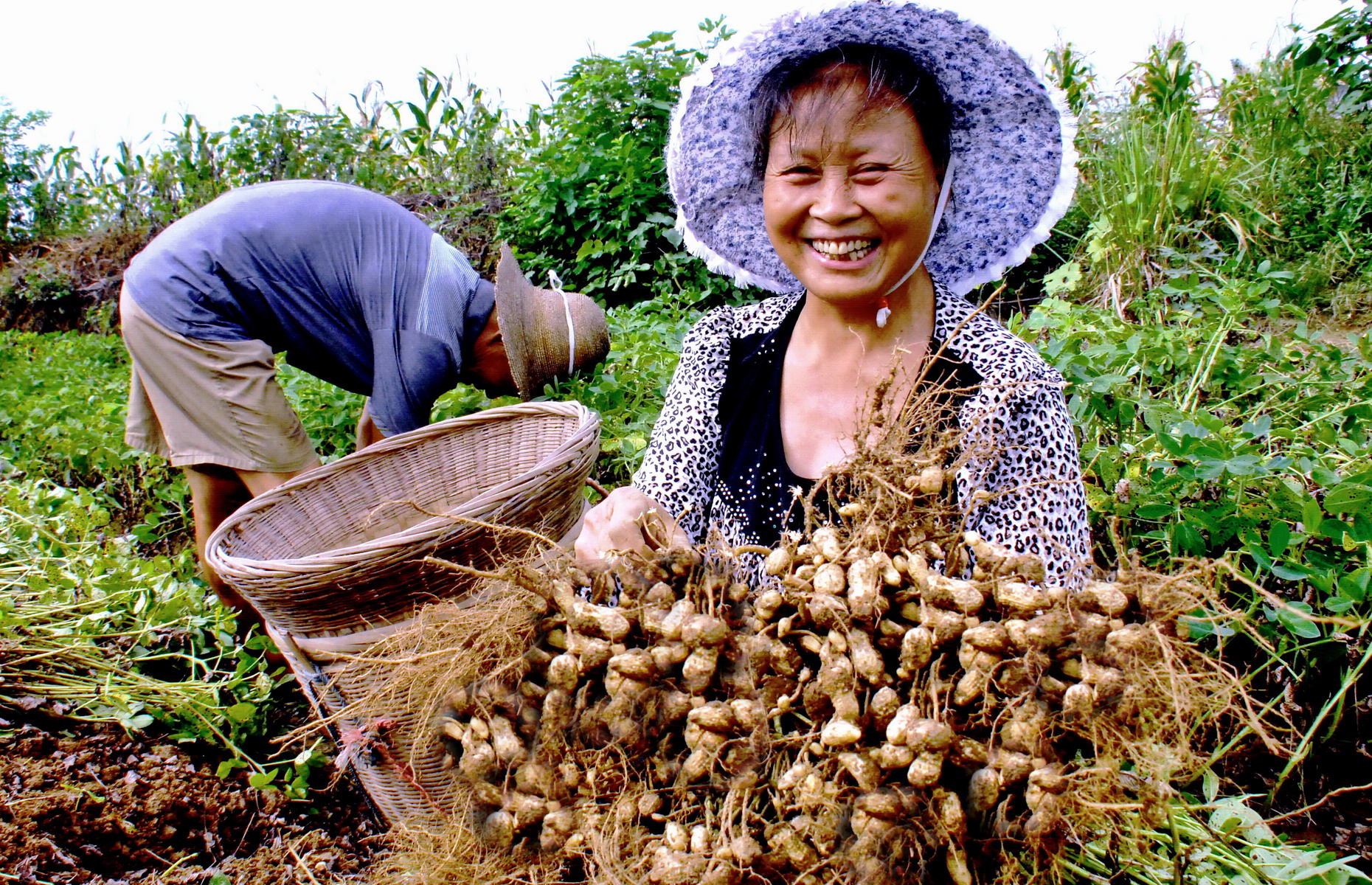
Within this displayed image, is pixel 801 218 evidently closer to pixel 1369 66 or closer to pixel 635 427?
pixel 635 427

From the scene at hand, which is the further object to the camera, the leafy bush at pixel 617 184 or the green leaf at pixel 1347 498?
the leafy bush at pixel 617 184

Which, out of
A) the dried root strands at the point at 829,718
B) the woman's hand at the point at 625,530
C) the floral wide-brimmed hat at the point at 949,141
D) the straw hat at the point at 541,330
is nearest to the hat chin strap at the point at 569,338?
the straw hat at the point at 541,330

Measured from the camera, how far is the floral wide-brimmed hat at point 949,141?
1.42 metres

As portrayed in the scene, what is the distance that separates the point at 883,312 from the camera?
1.54m

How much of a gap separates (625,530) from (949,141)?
3.23 ft

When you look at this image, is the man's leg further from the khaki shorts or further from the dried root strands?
the dried root strands

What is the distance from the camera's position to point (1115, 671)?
752mm

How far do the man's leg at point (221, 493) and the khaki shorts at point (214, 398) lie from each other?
0.19 ft

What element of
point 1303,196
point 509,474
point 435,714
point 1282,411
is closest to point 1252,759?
point 1282,411

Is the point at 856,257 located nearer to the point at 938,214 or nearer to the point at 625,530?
the point at 938,214

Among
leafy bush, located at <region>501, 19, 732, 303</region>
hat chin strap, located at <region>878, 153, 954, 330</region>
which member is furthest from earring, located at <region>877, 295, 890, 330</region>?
leafy bush, located at <region>501, 19, 732, 303</region>

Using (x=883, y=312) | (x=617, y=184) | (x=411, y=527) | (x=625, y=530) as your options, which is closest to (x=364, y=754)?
(x=411, y=527)

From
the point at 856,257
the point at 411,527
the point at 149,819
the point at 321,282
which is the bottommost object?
the point at 149,819

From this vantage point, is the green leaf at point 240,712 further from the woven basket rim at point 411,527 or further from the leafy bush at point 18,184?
the leafy bush at point 18,184
